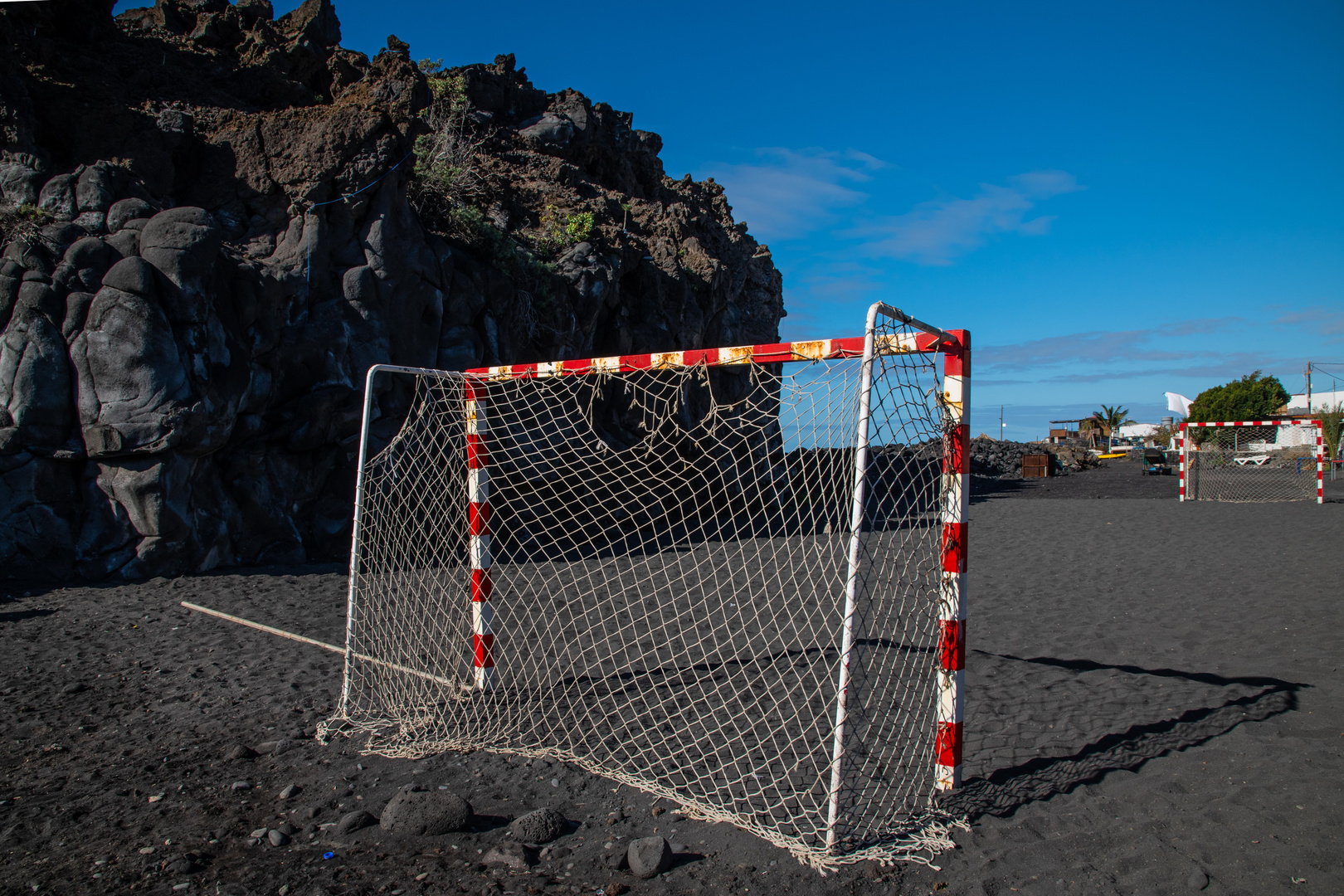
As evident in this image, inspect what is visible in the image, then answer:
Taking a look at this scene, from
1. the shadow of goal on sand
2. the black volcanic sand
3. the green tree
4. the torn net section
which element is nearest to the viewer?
the black volcanic sand

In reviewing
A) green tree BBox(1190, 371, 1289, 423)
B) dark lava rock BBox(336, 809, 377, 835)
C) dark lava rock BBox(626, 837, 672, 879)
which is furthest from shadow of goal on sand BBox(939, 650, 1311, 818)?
green tree BBox(1190, 371, 1289, 423)

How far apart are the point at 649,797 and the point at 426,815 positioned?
90 centimetres

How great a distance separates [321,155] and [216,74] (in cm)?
418

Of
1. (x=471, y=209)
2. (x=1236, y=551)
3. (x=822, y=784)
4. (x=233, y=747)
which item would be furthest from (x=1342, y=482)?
(x=233, y=747)

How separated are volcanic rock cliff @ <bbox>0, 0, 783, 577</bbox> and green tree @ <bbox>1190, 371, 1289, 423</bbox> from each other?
157 ft

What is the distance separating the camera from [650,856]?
8.50 ft

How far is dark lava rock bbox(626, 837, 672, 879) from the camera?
2.56 meters

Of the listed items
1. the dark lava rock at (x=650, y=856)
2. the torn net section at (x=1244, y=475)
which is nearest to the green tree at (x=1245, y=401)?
the torn net section at (x=1244, y=475)

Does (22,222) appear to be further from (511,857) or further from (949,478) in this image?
(949,478)

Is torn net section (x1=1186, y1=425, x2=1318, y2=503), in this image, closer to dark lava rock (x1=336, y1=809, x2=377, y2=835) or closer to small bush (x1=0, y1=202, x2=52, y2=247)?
dark lava rock (x1=336, y1=809, x2=377, y2=835)

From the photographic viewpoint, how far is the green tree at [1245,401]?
4678cm

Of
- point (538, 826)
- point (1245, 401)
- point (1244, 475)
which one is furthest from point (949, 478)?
point (1245, 401)

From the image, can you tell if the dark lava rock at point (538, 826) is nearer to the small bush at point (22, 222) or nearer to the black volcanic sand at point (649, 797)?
the black volcanic sand at point (649, 797)

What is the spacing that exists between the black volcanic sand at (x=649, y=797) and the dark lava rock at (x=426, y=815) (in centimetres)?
6
